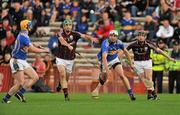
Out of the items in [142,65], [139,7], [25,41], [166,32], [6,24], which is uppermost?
[139,7]

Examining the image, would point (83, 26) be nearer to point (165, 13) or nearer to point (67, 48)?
point (165, 13)

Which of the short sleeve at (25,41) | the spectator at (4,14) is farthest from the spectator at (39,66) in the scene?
the short sleeve at (25,41)

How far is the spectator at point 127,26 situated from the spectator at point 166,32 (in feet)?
→ 4.28

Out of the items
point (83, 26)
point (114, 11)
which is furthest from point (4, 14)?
point (114, 11)

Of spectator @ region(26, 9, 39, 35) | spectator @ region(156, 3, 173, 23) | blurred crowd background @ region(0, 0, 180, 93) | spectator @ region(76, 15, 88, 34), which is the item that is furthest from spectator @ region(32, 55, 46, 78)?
spectator @ region(156, 3, 173, 23)

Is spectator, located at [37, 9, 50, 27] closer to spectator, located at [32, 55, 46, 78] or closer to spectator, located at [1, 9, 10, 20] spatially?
spectator, located at [1, 9, 10, 20]

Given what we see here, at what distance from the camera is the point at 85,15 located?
110ft

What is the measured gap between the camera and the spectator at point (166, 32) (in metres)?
30.5

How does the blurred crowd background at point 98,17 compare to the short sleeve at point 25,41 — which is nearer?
the short sleeve at point 25,41

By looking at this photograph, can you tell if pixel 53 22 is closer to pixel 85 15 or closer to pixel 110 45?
pixel 85 15

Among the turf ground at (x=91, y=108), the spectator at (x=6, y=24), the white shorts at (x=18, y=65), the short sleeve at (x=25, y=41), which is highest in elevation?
the spectator at (x=6, y=24)

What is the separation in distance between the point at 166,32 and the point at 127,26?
1845mm

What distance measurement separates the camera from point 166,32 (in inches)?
1206

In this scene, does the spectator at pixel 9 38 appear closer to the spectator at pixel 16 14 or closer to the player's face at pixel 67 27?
the spectator at pixel 16 14
